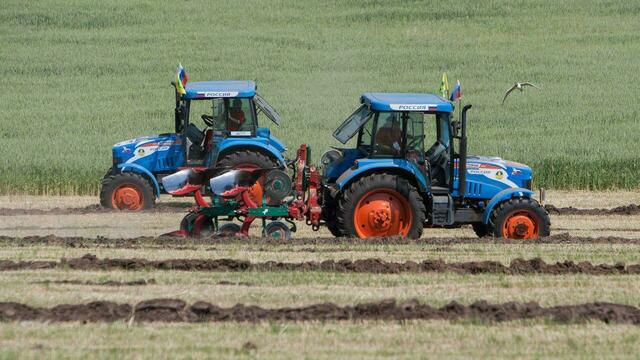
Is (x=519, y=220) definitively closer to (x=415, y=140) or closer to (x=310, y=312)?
(x=415, y=140)

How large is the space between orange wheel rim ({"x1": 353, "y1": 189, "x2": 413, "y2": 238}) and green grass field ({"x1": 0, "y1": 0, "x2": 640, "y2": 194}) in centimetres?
848

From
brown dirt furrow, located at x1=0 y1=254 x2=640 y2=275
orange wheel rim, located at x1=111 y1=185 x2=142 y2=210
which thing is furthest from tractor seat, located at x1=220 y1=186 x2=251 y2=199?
orange wheel rim, located at x1=111 y1=185 x2=142 y2=210

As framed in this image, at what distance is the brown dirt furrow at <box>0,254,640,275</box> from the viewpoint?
13.2 metres

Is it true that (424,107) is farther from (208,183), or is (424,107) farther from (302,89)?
(302,89)

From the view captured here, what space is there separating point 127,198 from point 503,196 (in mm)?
6876

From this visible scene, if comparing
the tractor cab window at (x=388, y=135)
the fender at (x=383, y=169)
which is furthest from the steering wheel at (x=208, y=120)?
the tractor cab window at (x=388, y=135)

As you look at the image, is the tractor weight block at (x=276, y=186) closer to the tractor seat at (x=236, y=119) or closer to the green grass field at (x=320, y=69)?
the tractor seat at (x=236, y=119)

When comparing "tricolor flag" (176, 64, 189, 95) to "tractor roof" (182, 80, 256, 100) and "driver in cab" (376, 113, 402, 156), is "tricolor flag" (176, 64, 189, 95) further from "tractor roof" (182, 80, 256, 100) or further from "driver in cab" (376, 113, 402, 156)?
"driver in cab" (376, 113, 402, 156)

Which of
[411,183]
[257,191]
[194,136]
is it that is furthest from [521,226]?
[194,136]

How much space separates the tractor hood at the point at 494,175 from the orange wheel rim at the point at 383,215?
1.00 m

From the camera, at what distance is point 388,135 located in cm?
1563

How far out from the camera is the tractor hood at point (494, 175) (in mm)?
16125

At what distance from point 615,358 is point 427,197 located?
21.2 feet

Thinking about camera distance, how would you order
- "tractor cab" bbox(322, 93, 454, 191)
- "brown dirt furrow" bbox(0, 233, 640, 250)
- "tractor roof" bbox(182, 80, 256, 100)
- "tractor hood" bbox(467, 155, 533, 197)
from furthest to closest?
1. "tractor roof" bbox(182, 80, 256, 100)
2. "tractor hood" bbox(467, 155, 533, 197)
3. "tractor cab" bbox(322, 93, 454, 191)
4. "brown dirt furrow" bbox(0, 233, 640, 250)
